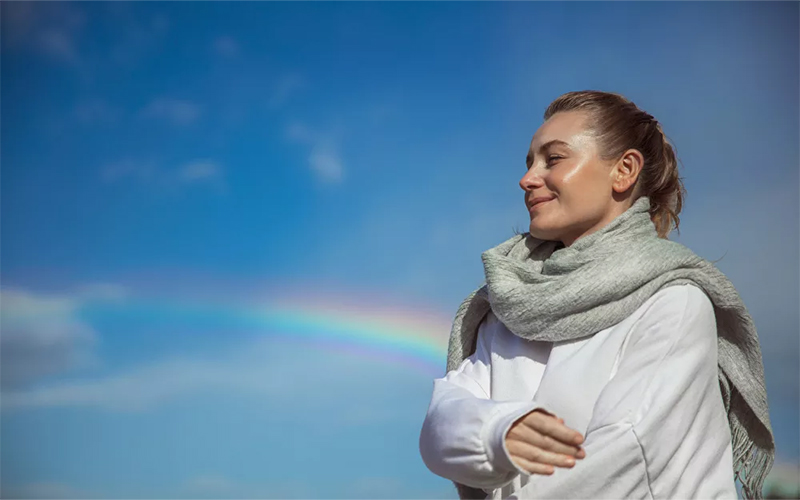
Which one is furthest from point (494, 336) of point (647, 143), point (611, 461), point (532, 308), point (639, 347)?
point (647, 143)

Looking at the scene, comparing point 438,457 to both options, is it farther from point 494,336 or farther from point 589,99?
point 589,99

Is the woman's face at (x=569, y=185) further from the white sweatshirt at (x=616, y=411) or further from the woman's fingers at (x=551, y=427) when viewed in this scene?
the woman's fingers at (x=551, y=427)

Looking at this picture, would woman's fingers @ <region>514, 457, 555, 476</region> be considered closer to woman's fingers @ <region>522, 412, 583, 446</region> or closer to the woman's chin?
woman's fingers @ <region>522, 412, 583, 446</region>

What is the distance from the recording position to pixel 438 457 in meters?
2.18

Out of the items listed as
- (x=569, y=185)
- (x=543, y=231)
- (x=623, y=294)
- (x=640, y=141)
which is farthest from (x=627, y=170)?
(x=623, y=294)

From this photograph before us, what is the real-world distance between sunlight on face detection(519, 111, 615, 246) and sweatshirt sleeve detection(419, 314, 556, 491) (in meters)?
0.68

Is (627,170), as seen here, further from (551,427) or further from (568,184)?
(551,427)

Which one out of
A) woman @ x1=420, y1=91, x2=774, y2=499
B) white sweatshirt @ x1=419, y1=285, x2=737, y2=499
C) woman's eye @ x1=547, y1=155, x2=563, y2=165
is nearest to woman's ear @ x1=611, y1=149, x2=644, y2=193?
woman @ x1=420, y1=91, x2=774, y2=499

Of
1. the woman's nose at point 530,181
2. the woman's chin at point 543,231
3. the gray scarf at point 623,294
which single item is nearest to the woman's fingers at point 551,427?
the gray scarf at point 623,294

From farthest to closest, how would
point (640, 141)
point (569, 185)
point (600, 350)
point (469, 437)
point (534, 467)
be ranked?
point (640, 141) < point (569, 185) < point (600, 350) < point (469, 437) < point (534, 467)

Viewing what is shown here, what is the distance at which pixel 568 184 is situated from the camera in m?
2.60

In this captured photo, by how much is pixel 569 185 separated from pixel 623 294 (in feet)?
1.50

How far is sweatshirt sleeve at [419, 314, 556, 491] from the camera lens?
1984 mm

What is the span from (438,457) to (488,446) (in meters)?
0.23
